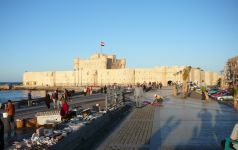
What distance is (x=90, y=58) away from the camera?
6931 cm

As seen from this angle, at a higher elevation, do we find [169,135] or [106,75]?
[106,75]

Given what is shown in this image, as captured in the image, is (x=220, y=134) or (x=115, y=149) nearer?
(x=115, y=149)

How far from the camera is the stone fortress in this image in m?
48.1

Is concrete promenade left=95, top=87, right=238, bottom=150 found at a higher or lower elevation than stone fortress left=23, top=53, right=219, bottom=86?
lower

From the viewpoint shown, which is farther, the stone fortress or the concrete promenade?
the stone fortress

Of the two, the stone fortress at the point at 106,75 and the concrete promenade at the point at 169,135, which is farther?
the stone fortress at the point at 106,75

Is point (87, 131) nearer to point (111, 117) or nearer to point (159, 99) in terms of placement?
point (111, 117)

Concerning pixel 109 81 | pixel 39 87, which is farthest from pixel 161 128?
pixel 39 87

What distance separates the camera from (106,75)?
55.7 metres

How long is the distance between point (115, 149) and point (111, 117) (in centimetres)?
333

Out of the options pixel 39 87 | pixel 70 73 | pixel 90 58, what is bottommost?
pixel 39 87

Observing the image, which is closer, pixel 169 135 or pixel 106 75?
pixel 169 135

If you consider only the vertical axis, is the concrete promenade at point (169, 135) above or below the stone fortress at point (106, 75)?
below

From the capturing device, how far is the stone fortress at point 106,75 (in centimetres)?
4806
